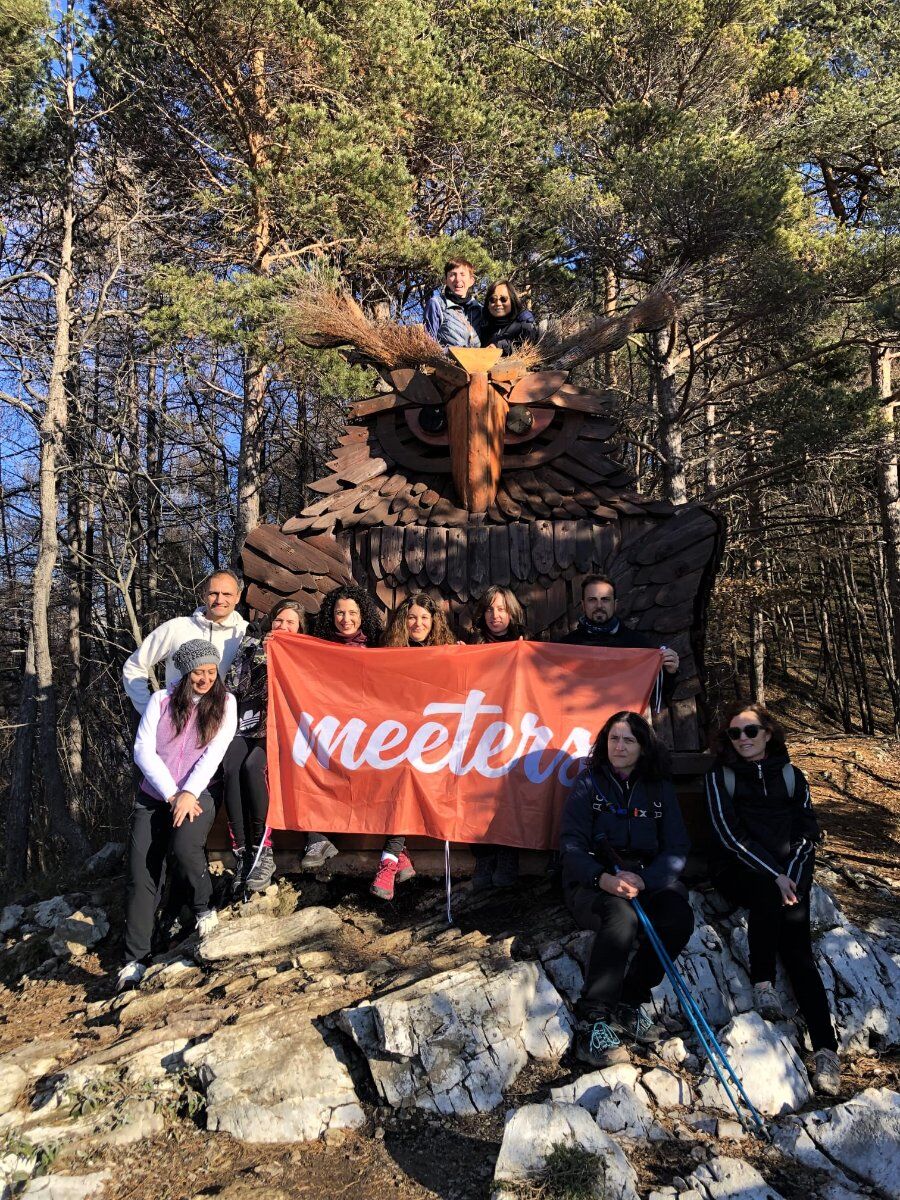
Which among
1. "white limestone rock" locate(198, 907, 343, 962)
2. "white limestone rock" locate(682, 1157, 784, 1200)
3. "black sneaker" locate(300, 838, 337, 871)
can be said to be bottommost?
"white limestone rock" locate(682, 1157, 784, 1200)

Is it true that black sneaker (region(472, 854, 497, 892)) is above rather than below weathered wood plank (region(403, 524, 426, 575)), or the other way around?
below

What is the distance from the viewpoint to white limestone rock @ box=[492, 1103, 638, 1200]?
9.09ft

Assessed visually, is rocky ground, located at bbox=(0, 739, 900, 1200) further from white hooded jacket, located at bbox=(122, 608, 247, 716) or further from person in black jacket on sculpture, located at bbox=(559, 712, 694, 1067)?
white hooded jacket, located at bbox=(122, 608, 247, 716)

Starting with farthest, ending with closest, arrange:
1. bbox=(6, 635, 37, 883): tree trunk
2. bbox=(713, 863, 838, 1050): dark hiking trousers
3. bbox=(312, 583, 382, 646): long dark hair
Result: 1. bbox=(6, 635, 37, 883): tree trunk
2. bbox=(312, 583, 382, 646): long dark hair
3. bbox=(713, 863, 838, 1050): dark hiking trousers

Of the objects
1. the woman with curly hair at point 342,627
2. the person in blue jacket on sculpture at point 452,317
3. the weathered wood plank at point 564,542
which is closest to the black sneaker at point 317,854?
the woman with curly hair at point 342,627

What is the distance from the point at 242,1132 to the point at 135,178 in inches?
483

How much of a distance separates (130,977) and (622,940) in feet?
8.11

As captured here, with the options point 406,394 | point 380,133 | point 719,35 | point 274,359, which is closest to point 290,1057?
point 406,394

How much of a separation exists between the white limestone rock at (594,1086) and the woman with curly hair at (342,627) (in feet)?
6.72

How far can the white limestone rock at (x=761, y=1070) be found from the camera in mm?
3431

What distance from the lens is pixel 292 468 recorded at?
55.7 feet

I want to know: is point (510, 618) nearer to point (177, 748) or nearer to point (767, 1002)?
point (177, 748)


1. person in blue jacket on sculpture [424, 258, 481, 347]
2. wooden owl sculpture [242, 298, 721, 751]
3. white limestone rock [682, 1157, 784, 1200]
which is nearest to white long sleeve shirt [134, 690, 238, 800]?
wooden owl sculpture [242, 298, 721, 751]

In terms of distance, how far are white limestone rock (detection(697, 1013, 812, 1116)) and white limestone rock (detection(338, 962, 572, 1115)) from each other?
0.63 m
